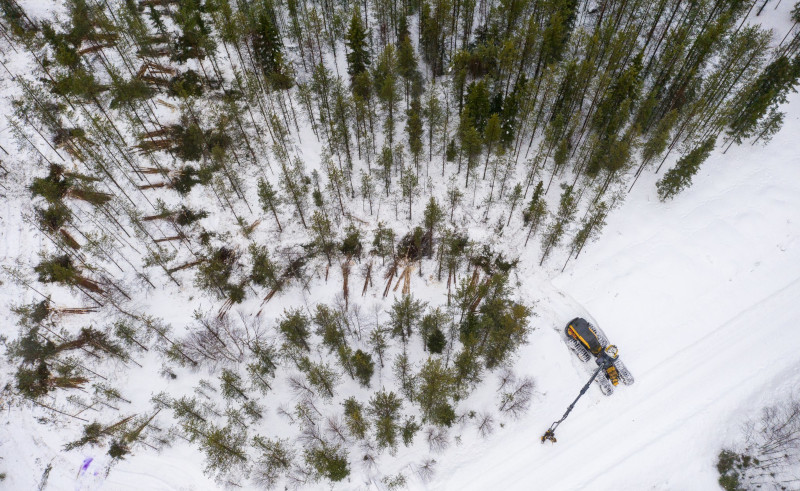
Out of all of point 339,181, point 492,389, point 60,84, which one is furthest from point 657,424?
point 60,84

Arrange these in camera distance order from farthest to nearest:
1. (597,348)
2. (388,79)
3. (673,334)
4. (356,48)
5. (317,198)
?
1. (356,48)
2. (317,198)
3. (388,79)
4. (673,334)
5. (597,348)

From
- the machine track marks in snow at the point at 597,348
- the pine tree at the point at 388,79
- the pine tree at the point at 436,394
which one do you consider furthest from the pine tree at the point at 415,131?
the pine tree at the point at 436,394

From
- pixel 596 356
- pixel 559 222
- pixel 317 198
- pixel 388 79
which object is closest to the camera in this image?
pixel 596 356

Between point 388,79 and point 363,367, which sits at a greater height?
point 388,79

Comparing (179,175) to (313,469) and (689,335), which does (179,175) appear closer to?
(313,469)

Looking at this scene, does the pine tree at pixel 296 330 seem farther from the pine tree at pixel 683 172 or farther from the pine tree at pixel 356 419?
the pine tree at pixel 683 172

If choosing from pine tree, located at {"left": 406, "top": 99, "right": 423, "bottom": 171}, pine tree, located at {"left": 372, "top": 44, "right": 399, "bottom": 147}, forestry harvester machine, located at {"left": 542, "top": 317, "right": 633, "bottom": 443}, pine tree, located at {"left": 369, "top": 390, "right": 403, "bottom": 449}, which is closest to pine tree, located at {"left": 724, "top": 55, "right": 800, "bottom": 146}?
forestry harvester machine, located at {"left": 542, "top": 317, "right": 633, "bottom": 443}

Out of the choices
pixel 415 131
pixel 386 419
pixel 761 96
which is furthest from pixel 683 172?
pixel 386 419

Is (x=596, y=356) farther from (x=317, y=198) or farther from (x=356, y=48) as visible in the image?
(x=356, y=48)
